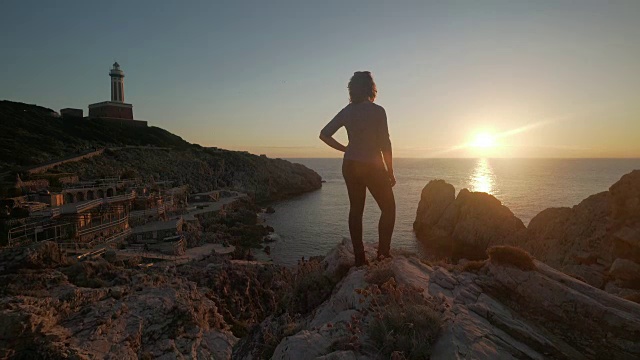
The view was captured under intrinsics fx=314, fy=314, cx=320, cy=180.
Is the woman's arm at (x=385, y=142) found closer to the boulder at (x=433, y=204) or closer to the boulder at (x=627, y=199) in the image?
the boulder at (x=627, y=199)

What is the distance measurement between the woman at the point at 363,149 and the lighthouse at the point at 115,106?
322 feet

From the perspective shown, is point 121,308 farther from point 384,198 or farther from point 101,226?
point 101,226

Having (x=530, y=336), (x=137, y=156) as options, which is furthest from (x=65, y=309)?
(x=137, y=156)

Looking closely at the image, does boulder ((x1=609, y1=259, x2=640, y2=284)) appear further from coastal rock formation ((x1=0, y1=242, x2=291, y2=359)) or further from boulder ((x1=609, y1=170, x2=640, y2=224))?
coastal rock formation ((x1=0, y1=242, x2=291, y2=359))

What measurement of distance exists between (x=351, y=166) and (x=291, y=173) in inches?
3872

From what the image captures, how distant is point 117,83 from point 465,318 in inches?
4023

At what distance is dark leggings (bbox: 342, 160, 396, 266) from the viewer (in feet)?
18.0

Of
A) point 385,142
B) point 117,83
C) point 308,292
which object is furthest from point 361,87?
point 117,83

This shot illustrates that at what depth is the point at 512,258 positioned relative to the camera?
5.84 metres

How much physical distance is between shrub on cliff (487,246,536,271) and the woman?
217cm

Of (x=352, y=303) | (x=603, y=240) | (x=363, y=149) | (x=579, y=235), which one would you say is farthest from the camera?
(x=579, y=235)

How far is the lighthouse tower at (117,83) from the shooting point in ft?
273

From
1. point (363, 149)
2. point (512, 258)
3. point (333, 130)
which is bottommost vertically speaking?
point (512, 258)

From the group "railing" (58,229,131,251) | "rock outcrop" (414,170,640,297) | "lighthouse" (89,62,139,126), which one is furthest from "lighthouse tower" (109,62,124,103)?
"rock outcrop" (414,170,640,297)
